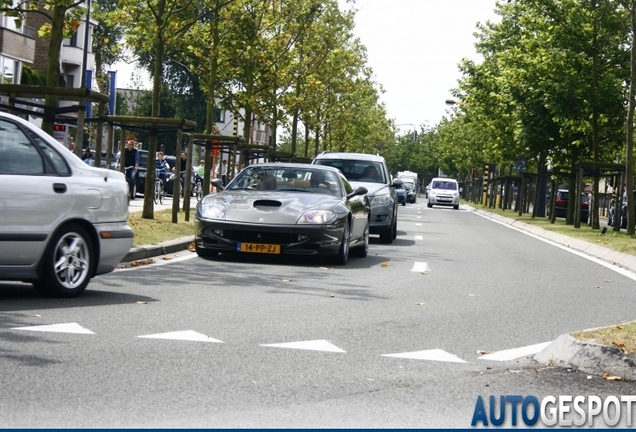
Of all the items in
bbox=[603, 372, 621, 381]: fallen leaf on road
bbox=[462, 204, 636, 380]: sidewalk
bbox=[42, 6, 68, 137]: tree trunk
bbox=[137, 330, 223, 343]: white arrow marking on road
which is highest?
bbox=[42, 6, 68, 137]: tree trunk

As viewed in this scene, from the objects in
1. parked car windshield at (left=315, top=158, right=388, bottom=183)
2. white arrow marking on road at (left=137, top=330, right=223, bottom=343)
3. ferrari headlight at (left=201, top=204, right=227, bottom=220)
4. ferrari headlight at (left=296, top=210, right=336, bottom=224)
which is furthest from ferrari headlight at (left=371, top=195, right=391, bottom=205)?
white arrow marking on road at (left=137, top=330, right=223, bottom=343)

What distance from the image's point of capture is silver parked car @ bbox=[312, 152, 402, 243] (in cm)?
2258

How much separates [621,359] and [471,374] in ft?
3.24

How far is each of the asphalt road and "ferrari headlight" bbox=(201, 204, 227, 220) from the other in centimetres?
92

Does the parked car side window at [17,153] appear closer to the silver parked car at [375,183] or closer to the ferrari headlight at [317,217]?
the ferrari headlight at [317,217]

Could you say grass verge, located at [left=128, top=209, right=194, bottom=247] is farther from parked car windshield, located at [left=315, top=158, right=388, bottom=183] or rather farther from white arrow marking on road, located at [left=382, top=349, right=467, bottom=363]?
white arrow marking on road, located at [left=382, top=349, right=467, bottom=363]

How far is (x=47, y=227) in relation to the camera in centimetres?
1032

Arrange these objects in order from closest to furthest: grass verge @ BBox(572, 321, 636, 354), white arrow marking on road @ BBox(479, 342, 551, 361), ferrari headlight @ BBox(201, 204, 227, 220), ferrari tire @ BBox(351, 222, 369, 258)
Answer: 1. grass verge @ BBox(572, 321, 636, 354)
2. white arrow marking on road @ BBox(479, 342, 551, 361)
3. ferrari headlight @ BBox(201, 204, 227, 220)
4. ferrari tire @ BBox(351, 222, 369, 258)

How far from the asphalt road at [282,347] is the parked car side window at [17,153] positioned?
112 cm

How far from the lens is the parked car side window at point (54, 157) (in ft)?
34.6

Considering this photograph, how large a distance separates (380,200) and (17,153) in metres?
12.7

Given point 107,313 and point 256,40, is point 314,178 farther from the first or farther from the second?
point 256,40

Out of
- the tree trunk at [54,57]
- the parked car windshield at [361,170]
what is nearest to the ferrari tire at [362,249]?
the tree trunk at [54,57]

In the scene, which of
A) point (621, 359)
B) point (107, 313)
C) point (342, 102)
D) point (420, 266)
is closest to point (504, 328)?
point (621, 359)
